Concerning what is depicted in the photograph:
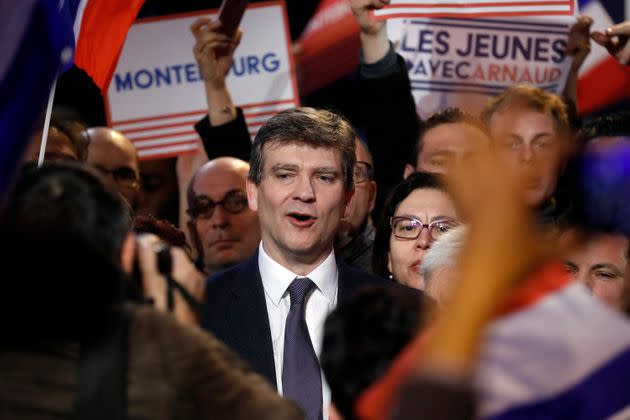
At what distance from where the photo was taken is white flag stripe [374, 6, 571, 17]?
553cm

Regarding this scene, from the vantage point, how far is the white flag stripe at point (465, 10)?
553 cm

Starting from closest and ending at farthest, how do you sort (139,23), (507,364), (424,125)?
(507,364) < (424,125) < (139,23)

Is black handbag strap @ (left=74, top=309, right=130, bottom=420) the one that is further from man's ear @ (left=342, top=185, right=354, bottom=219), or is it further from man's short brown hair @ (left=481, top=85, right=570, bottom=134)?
man's short brown hair @ (left=481, top=85, right=570, bottom=134)

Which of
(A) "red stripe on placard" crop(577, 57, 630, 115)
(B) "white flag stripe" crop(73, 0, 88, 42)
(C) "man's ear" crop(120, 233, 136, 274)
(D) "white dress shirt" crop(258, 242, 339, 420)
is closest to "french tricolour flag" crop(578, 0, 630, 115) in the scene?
(A) "red stripe on placard" crop(577, 57, 630, 115)

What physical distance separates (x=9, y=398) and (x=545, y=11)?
406cm

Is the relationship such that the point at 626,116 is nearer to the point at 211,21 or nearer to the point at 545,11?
the point at 545,11

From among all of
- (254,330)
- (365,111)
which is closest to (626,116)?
(365,111)

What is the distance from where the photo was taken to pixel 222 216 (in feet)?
17.7

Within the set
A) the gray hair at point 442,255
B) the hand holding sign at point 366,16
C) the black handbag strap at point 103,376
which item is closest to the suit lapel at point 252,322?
the gray hair at point 442,255

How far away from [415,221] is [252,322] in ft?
3.34

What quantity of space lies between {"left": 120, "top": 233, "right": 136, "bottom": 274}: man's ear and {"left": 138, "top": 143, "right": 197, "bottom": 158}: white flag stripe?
12.2 ft

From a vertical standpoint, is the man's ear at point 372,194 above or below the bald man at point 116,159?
below

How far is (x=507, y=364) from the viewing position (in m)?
1.84

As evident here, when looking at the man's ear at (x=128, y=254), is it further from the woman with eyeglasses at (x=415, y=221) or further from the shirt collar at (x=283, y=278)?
the woman with eyeglasses at (x=415, y=221)
